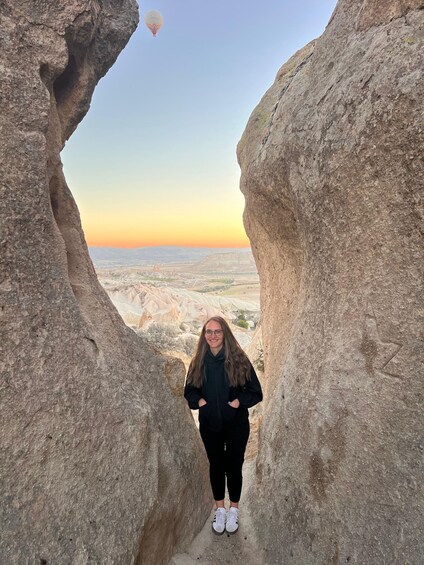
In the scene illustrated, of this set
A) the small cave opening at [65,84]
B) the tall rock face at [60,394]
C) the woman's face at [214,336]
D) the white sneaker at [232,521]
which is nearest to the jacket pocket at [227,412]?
the woman's face at [214,336]

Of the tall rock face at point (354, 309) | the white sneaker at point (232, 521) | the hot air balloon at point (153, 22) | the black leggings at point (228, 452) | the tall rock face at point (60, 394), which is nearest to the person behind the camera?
the tall rock face at point (60, 394)

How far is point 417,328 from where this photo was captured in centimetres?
298

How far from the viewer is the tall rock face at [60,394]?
9.37 feet

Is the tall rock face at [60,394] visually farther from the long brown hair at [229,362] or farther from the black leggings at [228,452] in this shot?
the long brown hair at [229,362]

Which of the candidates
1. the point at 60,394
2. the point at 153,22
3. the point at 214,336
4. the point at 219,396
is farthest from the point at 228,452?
the point at 153,22

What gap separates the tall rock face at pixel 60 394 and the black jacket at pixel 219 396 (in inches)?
18.3

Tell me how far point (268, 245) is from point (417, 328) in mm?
2912

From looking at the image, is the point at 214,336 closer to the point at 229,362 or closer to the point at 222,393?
the point at 229,362

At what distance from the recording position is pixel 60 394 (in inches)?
123

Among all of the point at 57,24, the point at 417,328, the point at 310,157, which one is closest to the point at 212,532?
the point at 417,328

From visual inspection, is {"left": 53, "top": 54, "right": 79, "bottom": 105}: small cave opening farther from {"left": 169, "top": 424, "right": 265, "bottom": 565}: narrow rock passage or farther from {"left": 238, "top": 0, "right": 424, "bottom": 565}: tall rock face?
{"left": 169, "top": 424, "right": 265, "bottom": 565}: narrow rock passage

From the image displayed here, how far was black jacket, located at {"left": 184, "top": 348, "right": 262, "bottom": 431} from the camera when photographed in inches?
149

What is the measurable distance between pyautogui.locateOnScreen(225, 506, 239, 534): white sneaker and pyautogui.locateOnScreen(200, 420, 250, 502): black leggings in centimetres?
14

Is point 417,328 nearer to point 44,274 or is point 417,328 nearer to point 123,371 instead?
point 123,371
